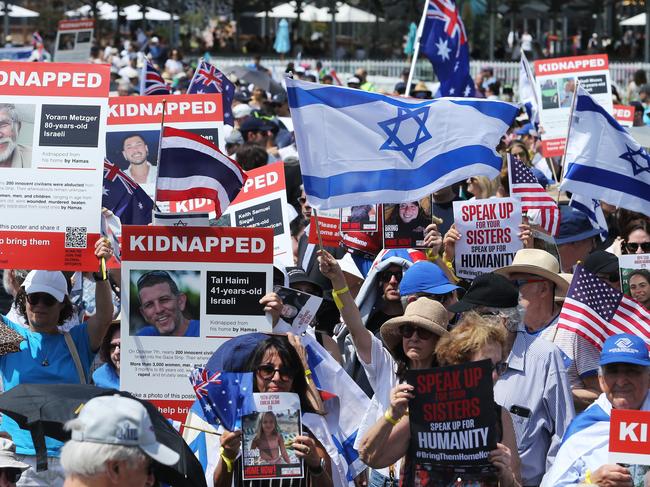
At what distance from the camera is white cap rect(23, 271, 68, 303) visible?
746cm

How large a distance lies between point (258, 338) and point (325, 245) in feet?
10.8

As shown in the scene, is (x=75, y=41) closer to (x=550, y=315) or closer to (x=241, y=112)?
(x=241, y=112)

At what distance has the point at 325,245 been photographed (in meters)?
9.30

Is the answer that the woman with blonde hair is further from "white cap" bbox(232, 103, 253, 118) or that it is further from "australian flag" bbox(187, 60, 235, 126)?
"white cap" bbox(232, 103, 253, 118)

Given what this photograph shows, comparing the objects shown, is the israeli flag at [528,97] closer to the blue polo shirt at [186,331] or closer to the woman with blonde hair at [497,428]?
the blue polo shirt at [186,331]

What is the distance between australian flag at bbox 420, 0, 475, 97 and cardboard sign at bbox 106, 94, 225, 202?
395 centimetres

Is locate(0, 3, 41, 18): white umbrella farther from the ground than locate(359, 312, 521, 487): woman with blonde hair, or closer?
farther from the ground

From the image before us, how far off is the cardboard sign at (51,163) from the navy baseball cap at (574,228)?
11.3 ft

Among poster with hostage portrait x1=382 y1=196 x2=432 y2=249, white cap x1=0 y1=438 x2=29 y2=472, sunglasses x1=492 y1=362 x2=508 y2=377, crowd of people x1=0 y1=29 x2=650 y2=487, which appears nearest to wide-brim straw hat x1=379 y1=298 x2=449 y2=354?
crowd of people x1=0 y1=29 x2=650 y2=487

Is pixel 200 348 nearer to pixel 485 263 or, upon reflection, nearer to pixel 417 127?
pixel 417 127

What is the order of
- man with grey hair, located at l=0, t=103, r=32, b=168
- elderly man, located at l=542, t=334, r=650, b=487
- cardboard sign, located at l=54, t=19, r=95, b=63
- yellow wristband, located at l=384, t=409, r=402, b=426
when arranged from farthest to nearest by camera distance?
cardboard sign, located at l=54, t=19, r=95, b=63
man with grey hair, located at l=0, t=103, r=32, b=168
elderly man, located at l=542, t=334, r=650, b=487
yellow wristband, located at l=384, t=409, r=402, b=426

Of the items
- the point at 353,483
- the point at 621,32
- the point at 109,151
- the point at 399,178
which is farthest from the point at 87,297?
the point at 621,32

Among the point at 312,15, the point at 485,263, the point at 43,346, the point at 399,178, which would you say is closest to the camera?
the point at 43,346

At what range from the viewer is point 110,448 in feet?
13.3
